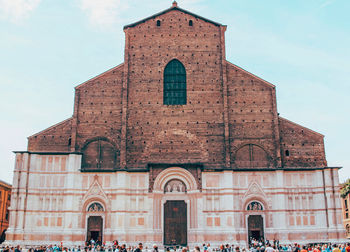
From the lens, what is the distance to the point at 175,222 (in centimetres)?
2655

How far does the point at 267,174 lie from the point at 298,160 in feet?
8.24

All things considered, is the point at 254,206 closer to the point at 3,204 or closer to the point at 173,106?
the point at 173,106

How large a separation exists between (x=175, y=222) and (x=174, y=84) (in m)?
9.97

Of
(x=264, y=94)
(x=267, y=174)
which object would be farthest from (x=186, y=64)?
(x=267, y=174)

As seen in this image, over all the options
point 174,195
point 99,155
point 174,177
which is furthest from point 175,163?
point 99,155

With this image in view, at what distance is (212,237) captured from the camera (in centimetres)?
2598

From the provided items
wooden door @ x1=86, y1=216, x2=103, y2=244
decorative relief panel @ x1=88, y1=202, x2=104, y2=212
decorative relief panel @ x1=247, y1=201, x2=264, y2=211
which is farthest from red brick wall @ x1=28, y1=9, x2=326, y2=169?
wooden door @ x1=86, y1=216, x2=103, y2=244

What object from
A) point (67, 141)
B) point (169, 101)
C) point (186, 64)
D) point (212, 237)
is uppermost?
point (186, 64)

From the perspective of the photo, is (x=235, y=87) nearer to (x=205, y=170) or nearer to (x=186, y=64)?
(x=186, y=64)

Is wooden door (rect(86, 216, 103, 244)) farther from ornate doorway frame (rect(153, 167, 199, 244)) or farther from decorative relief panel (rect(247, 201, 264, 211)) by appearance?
decorative relief panel (rect(247, 201, 264, 211))

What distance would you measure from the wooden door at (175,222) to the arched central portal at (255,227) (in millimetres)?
4379

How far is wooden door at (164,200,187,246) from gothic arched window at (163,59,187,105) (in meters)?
7.39

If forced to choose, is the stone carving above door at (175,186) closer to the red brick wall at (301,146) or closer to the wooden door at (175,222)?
the wooden door at (175,222)

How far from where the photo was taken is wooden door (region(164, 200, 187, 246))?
26.1 metres
